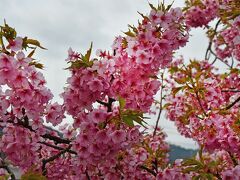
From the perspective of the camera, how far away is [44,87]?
16.0 feet

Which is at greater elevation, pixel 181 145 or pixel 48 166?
pixel 181 145

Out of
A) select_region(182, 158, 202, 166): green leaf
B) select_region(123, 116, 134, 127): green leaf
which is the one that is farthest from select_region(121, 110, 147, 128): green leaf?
select_region(182, 158, 202, 166): green leaf

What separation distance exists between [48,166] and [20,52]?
8.70ft

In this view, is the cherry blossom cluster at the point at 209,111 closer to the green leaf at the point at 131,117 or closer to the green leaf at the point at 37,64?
the green leaf at the point at 131,117

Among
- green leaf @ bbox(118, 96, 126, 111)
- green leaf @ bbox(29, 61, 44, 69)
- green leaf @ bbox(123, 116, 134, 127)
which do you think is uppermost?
green leaf @ bbox(29, 61, 44, 69)

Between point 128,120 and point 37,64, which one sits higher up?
point 37,64

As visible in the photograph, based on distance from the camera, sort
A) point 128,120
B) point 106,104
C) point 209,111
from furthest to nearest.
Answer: point 209,111 → point 106,104 → point 128,120

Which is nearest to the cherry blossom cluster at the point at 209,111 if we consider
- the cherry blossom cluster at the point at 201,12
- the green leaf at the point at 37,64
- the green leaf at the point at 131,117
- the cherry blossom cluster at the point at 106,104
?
the cherry blossom cluster at the point at 106,104

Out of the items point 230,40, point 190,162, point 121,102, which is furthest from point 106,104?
point 230,40

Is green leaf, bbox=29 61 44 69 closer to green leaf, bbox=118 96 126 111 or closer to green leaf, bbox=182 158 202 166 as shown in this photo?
green leaf, bbox=118 96 126 111

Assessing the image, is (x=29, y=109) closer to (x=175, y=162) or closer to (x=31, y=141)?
(x=31, y=141)

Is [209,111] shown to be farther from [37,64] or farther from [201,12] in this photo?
[201,12]

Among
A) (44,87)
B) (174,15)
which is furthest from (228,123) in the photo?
(44,87)

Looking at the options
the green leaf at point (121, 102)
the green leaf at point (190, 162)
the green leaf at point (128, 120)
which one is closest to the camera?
the green leaf at point (128, 120)
